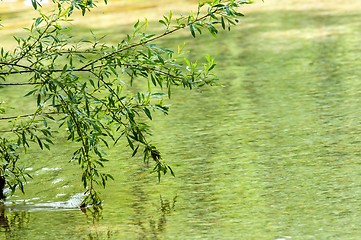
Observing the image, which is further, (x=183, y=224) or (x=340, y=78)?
(x=340, y=78)

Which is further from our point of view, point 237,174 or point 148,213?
point 237,174

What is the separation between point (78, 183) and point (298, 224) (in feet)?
6.80

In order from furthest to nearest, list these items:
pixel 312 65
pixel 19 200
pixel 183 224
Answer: pixel 312 65 < pixel 19 200 < pixel 183 224

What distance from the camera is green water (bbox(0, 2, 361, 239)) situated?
222 inches

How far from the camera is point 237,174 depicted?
22.3 feet

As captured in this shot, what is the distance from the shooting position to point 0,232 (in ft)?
19.6

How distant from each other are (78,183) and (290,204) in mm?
1759

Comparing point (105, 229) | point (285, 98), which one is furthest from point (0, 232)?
point (285, 98)

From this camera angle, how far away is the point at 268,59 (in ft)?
41.3

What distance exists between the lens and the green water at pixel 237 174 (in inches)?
222

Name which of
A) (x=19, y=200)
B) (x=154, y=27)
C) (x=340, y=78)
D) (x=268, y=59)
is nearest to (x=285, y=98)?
(x=340, y=78)

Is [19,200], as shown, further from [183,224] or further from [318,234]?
[318,234]

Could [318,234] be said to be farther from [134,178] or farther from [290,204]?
[134,178]

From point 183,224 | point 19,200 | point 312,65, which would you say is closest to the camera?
point 183,224
